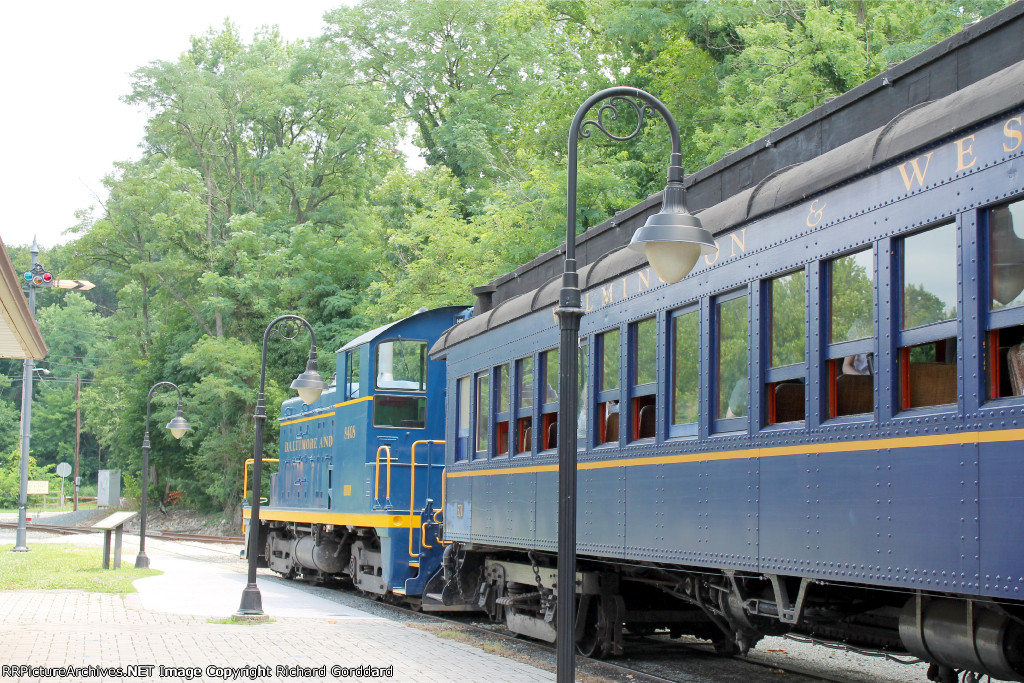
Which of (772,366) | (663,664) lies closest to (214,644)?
(663,664)

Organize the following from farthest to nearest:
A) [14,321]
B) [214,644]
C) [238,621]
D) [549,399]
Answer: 1. [238,621]
2. [214,644]
3. [14,321]
4. [549,399]

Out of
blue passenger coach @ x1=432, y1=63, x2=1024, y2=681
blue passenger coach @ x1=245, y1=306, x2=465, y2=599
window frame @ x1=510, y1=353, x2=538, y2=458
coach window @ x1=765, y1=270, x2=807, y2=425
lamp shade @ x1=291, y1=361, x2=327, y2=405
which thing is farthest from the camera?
blue passenger coach @ x1=245, y1=306, x2=465, y2=599

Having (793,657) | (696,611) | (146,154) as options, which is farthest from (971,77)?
(146,154)

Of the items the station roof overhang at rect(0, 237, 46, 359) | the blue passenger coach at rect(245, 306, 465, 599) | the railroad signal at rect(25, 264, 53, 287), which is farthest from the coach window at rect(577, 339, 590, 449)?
the railroad signal at rect(25, 264, 53, 287)

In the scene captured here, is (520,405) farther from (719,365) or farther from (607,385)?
(719,365)

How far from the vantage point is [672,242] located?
19.7 feet

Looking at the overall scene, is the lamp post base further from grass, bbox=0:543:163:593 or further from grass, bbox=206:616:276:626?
grass, bbox=0:543:163:593

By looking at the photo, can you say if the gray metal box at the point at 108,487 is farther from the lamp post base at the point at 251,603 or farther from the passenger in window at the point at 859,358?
the passenger in window at the point at 859,358

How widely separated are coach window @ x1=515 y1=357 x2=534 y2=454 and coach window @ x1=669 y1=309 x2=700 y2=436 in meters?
2.79

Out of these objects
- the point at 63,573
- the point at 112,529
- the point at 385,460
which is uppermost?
the point at 385,460

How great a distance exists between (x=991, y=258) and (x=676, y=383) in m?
3.21

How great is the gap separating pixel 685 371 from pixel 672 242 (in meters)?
2.14

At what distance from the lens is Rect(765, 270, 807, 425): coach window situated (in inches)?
261

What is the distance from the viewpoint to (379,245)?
119ft
